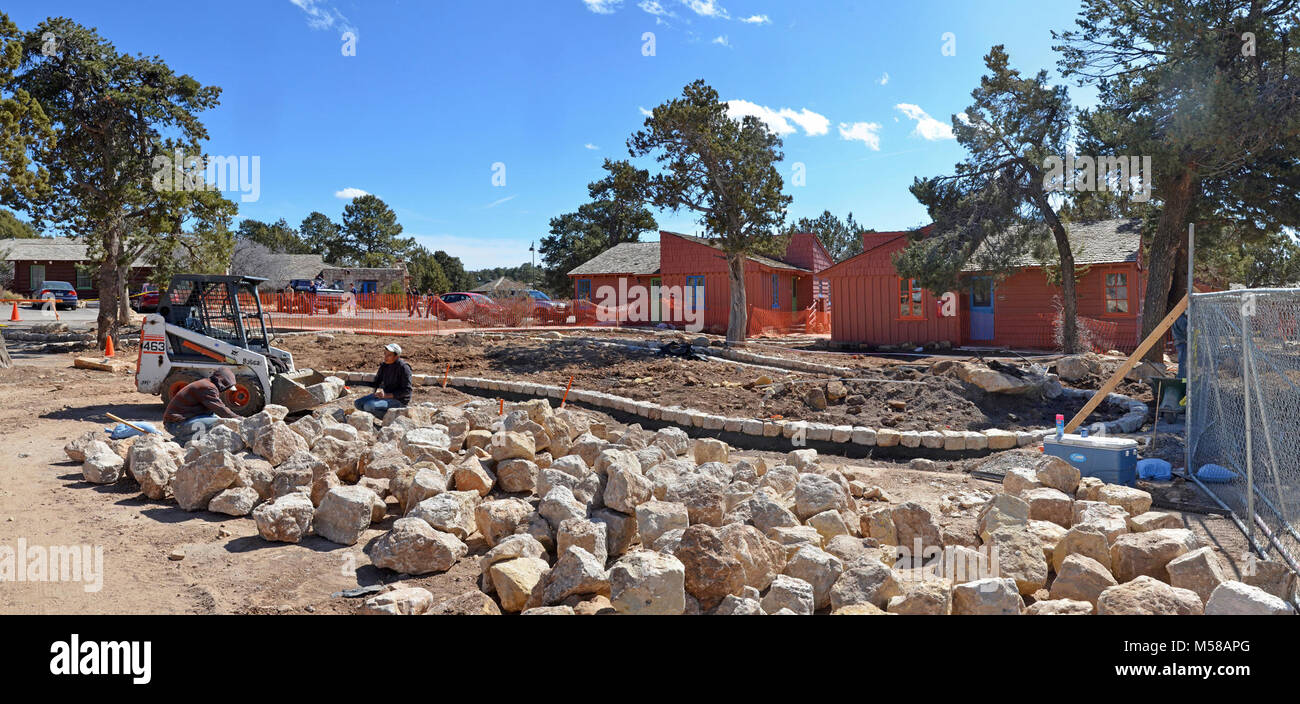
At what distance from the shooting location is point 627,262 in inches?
1316

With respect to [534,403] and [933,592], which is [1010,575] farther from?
[534,403]

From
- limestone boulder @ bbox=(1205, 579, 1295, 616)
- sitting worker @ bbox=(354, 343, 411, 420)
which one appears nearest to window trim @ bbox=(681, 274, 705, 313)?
sitting worker @ bbox=(354, 343, 411, 420)

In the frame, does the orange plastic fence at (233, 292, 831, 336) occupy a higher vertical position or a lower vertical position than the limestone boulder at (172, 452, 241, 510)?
higher

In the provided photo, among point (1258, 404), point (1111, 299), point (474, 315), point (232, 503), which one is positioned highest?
point (1111, 299)

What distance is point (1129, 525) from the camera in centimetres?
551

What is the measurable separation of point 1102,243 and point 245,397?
77.1 ft

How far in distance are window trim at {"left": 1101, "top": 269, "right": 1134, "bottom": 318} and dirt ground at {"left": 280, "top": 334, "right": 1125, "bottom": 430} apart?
888 cm

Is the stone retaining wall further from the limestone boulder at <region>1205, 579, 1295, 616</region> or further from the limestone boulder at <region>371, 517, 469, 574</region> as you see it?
the limestone boulder at <region>371, 517, 469, 574</region>

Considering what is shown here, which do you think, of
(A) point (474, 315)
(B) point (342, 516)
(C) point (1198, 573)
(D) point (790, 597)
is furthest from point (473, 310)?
(C) point (1198, 573)

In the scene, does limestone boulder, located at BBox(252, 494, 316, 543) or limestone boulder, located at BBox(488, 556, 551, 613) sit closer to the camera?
limestone boulder, located at BBox(488, 556, 551, 613)

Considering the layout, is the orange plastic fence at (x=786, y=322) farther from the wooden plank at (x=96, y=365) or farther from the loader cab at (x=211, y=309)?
the loader cab at (x=211, y=309)

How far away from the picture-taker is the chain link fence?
16.6 feet

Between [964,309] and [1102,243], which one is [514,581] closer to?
[964,309]

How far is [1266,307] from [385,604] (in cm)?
619
